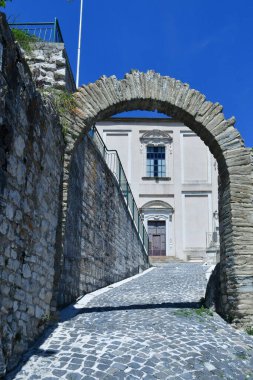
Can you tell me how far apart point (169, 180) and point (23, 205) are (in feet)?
72.0

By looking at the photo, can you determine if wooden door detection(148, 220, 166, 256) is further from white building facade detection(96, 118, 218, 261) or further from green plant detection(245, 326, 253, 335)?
green plant detection(245, 326, 253, 335)

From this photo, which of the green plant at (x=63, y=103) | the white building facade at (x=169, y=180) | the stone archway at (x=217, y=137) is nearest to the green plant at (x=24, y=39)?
the green plant at (x=63, y=103)

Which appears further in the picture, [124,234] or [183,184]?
[183,184]

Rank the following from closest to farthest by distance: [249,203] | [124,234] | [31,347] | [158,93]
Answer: [31,347]
[249,203]
[158,93]
[124,234]

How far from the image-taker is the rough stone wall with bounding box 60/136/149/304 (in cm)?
782

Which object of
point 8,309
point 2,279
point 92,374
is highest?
point 2,279

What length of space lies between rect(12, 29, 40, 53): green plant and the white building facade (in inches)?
727

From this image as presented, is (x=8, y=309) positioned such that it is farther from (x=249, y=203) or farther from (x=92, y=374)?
(x=249, y=203)

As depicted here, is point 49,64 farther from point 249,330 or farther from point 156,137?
point 156,137

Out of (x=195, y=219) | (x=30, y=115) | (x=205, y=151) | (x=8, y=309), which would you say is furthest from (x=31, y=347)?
(x=205, y=151)

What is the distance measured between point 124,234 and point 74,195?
5.97 meters

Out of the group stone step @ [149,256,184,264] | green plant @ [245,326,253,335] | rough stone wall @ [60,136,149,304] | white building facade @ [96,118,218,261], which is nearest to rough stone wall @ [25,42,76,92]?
rough stone wall @ [60,136,149,304]

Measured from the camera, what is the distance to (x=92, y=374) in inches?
168

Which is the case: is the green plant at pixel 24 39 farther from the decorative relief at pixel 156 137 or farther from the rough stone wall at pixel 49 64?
the decorative relief at pixel 156 137
